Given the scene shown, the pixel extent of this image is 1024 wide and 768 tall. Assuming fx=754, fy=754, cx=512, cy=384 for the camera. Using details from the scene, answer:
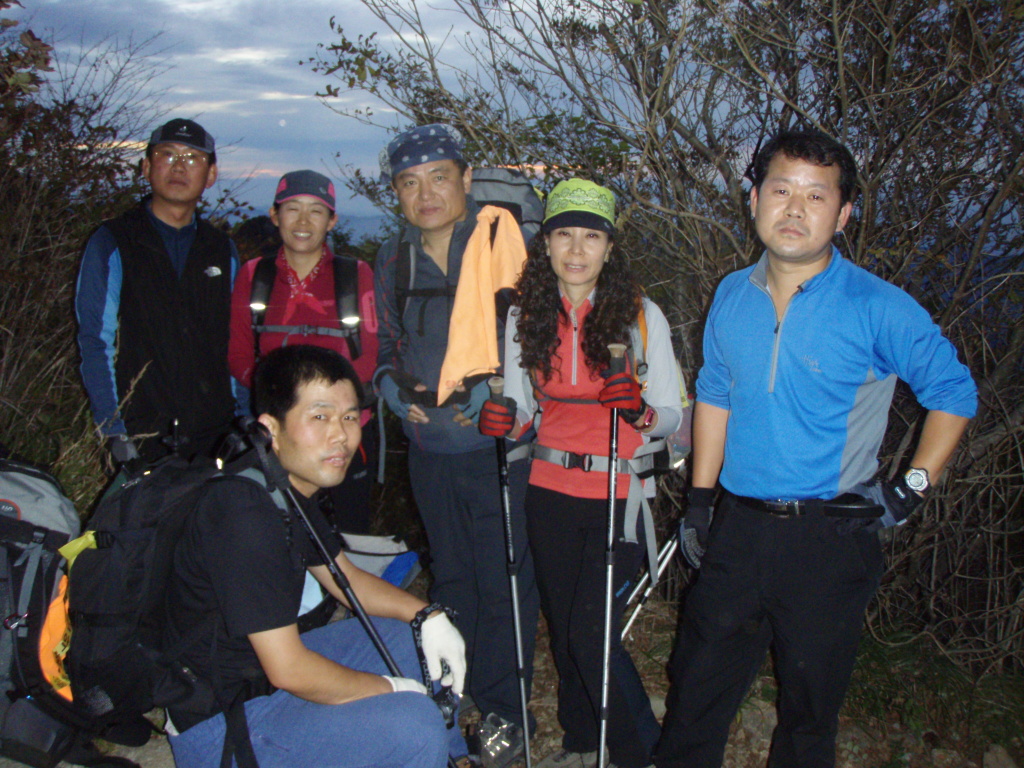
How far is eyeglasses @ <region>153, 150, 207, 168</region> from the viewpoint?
145 inches

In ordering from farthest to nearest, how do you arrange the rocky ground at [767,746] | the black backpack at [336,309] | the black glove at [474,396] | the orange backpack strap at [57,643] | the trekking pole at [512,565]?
the black backpack at [336,309] → the rocky ground at [767,746] → the black glove at [474,396] → the trekking pole at [512,565] → the orange backpack strap at [57,643]

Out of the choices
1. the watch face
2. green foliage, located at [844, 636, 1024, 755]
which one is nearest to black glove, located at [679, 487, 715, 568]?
the watch face

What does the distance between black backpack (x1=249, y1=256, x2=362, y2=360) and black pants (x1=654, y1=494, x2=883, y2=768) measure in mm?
1851

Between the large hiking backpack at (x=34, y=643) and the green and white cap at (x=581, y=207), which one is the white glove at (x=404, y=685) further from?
the green and white cap at (x=581, y=207)

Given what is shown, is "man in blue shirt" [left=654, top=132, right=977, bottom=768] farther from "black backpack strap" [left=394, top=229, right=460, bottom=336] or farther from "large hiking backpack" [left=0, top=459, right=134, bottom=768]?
"large hiking backpack" [left=0, top=459, right=134, bottom=768]

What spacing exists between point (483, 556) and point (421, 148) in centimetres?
177

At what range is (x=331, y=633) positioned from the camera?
272 centimetres

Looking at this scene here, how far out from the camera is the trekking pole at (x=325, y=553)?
7.38 feet

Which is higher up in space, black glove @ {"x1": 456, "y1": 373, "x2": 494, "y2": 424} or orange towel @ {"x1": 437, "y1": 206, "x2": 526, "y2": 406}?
orange towel @ {"x1": 437, "y1": 206, "x2": 526, "y2": 406}

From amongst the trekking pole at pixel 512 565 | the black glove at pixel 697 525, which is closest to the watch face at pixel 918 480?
the black glove at pixel 697 525

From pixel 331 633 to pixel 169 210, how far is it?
7.55 ft

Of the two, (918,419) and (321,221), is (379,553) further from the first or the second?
(918,419)

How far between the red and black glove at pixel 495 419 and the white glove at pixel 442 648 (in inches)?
27.9

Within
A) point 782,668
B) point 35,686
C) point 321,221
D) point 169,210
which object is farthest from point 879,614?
point 169,210
